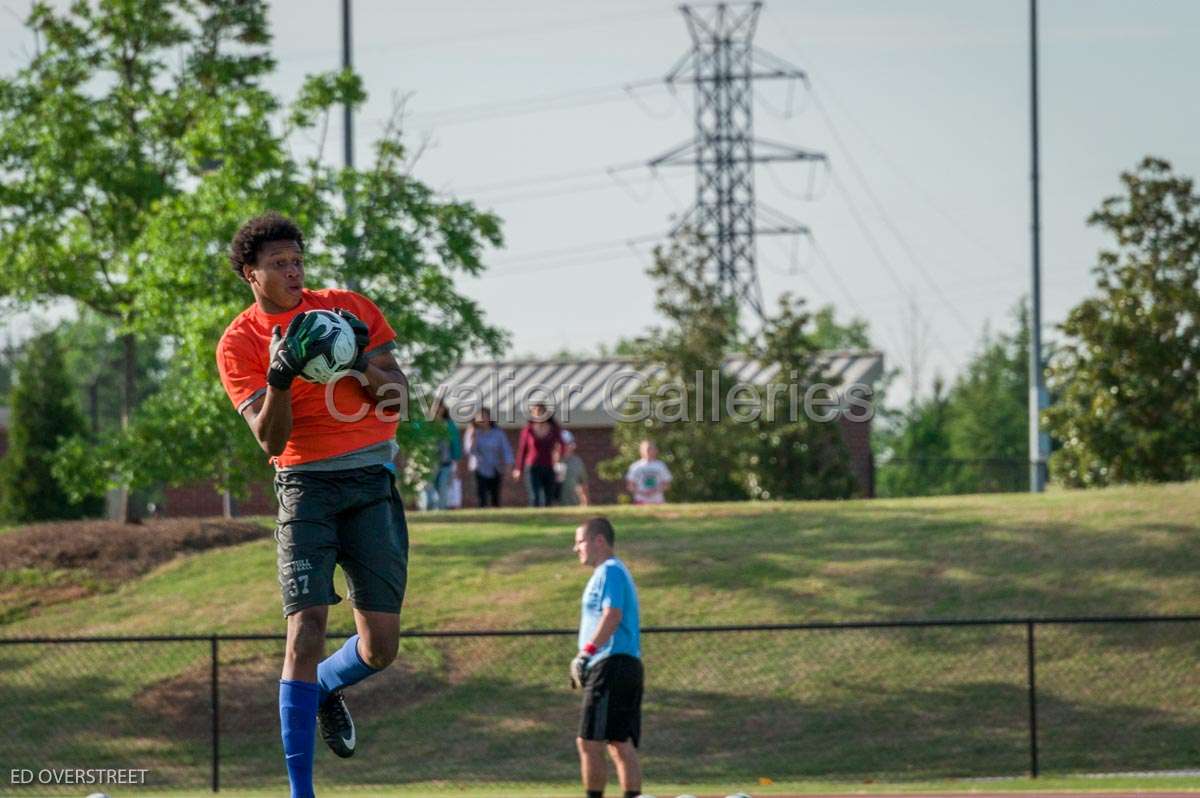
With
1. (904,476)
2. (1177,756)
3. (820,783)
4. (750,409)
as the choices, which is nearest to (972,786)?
(820,783)

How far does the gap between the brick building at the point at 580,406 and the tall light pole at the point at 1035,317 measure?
11.7 ft

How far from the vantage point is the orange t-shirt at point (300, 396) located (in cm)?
718

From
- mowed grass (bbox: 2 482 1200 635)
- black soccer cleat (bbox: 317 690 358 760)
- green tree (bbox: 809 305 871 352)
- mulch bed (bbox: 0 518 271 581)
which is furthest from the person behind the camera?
green tree (bbox: 809 305 871 352)

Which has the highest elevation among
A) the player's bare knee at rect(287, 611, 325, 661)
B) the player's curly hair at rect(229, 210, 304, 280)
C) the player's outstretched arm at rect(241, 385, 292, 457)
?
the player's curly hair at rect(229, 210, 304, 280)

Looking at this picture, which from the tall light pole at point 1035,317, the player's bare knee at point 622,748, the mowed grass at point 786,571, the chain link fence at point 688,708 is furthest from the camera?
the tall light pole at point 1035,317

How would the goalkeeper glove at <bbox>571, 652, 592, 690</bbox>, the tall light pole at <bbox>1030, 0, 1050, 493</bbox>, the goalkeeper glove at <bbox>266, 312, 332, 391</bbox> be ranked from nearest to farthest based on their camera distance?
the goalkeeper glove at <bbox>266, 312, 332, 391</bbox>
the goalkeeper glove at <bbox>571, 652, 592, 690</bbox>
the tall light pole at <bbox>1030, 0, 1050, 493</bbox>

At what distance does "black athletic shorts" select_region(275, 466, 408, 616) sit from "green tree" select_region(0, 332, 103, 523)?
24.0 metres

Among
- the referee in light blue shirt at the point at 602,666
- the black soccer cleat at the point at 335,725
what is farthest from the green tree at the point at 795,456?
the black soccer cleat at the point at 335,725

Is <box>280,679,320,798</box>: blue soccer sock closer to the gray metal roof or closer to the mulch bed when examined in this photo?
the mulch bed

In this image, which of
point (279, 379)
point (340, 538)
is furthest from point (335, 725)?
point (279, 379)

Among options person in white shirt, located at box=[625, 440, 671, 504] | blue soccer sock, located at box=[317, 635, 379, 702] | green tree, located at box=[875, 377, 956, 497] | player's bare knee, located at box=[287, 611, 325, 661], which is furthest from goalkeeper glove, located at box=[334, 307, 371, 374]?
green tree, located at box=[875, 377, 956, 497]

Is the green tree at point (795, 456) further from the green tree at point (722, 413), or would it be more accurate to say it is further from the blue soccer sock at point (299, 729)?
the blue soccer sock at point (299, 729)

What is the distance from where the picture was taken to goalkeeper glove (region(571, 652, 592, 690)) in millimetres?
11386

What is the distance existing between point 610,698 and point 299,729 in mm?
4561
